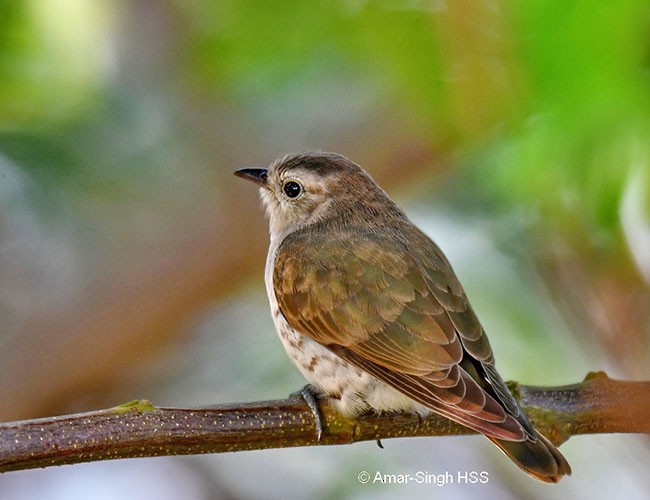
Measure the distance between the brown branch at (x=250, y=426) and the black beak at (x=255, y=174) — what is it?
3.92 ft

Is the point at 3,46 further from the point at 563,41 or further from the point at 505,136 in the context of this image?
the point at 563,41

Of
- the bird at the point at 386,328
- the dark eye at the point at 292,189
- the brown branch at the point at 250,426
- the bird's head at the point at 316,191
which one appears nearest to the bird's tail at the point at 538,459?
the bird at the point at 386,328

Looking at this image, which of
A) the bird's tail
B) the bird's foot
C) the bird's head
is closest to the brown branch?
the bird's foot

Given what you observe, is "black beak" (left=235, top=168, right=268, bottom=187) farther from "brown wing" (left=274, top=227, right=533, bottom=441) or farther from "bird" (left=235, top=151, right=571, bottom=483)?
"brown wing" (left=274, top=227, right=533, bottom=441)

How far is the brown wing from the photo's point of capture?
274 centimetres

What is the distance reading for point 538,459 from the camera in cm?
248

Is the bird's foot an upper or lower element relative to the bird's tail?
upper

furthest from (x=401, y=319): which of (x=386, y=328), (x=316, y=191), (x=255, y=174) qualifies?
(x=255, y=174)

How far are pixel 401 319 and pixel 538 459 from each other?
0.68m

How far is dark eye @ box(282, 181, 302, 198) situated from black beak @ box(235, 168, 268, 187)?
0.09 metres

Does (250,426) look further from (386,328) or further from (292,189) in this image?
(292,189)

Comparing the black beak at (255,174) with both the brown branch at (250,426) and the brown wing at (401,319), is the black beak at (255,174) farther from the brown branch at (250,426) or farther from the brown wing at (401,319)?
the brown branch at (250,426)

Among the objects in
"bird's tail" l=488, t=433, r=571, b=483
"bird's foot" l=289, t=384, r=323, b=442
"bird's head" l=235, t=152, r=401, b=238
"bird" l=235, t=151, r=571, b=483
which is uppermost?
"bird's head" l=235, t=152, r=401, b=238

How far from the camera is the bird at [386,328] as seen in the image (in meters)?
2.69
